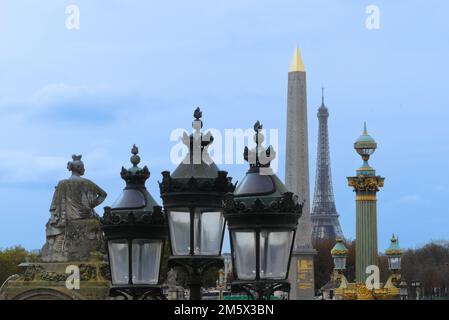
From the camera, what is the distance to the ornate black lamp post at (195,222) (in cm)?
1002

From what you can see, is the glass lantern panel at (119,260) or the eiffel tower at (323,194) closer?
the glass lantern panel at (119,260)

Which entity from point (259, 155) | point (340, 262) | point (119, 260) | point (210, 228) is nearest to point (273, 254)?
point (259, 155)

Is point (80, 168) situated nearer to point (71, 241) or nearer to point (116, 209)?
point (71, 241)

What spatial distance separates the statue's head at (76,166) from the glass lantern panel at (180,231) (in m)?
21.6

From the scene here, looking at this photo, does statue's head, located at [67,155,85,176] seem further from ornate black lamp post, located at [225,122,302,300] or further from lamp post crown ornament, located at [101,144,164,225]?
ornate black lamp post, located at [225,122,302,300]

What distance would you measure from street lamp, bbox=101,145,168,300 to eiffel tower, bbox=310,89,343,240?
121m

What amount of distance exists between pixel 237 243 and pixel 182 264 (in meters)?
0.89

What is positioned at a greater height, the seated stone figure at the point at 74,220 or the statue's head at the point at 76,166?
the statue's head at the point at 76,166

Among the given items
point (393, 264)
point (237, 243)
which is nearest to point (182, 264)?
point (237, 243)

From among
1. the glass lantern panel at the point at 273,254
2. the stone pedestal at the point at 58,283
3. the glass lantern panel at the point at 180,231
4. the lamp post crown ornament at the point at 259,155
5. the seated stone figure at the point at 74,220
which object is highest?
the seated stone figure at the point at 74,220

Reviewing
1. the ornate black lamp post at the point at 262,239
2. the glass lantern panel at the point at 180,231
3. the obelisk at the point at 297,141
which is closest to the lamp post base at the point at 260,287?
the ornate black lamp post at the point at 262,239

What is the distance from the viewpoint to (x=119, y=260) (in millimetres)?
10422

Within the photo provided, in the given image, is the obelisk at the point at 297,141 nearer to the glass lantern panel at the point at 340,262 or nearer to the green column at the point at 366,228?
the glass lantern panel at the point at 340,262

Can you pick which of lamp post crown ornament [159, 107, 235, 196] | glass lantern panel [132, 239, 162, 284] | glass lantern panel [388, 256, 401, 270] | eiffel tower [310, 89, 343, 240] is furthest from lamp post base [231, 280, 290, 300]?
eiffel tower [310, 89, 343, 240]
